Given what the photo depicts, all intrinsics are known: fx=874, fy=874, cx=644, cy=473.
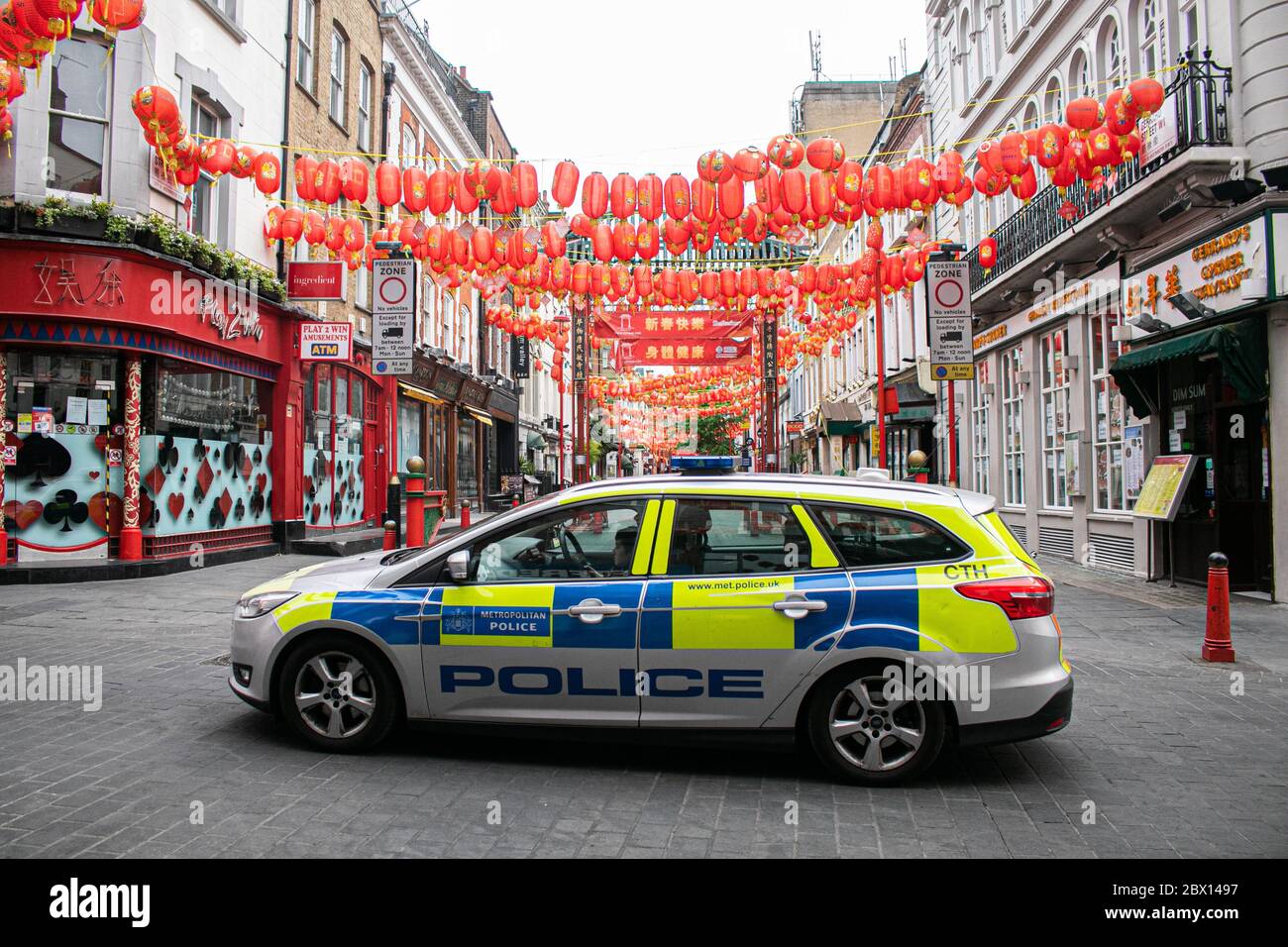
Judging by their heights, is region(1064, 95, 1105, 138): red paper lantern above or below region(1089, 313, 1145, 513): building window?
above

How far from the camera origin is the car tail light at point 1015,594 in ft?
14.3

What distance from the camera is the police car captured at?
4371 mm

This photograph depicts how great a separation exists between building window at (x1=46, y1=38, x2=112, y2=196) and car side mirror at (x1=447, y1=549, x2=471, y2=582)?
423 inches

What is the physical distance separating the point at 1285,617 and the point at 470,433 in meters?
25.5

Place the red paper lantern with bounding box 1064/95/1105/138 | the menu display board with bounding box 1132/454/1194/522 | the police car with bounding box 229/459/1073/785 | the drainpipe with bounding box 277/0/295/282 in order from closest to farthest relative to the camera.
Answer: the police car with bounding box 229/459/1073/785
the red paper lantern with bounding box 1064/95/1105/138
the menu display board with bounding box 1132/454/1194/522
the drainpipe with bounding box 277/0/295/282

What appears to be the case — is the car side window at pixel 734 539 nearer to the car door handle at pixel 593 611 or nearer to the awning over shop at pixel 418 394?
the car door handle at pixel 593 611

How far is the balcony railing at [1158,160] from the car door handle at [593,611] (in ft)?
34.7

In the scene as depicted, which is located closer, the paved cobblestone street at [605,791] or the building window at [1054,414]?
the paved cobblestone street at [605,791]

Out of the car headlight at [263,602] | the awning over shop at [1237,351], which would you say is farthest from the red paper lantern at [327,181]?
the awning over shop at [1237,351]

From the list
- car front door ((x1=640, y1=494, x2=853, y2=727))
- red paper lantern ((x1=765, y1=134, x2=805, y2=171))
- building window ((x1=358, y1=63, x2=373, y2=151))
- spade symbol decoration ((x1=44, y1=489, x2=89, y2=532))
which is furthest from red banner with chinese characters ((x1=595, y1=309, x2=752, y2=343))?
car front door ((x1=640, y1=494, x2=853, y2=727))

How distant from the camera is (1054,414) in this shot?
16672mm

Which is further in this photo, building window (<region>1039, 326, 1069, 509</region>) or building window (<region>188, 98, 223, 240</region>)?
building window (<region>1039, 326, 1069, 509</region>)

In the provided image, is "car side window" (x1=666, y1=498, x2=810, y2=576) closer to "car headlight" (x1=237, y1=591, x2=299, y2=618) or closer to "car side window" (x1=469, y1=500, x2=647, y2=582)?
"car side window" (x1=469, y1=500, x2=647, y2=582)

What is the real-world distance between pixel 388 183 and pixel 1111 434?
1197 centimetres
